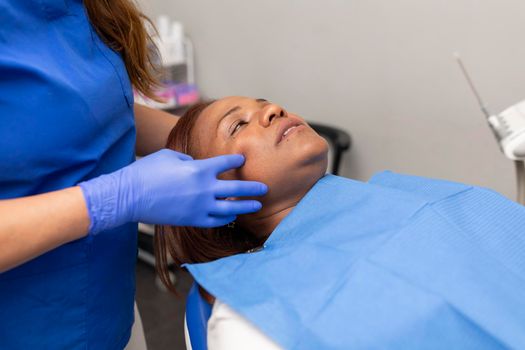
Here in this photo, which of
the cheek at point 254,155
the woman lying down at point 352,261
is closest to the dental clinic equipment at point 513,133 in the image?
the woman lying down at point 352,261

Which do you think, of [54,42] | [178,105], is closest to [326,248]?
[54,42]

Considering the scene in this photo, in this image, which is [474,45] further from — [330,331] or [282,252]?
[330,331]

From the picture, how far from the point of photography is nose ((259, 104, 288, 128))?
96cm

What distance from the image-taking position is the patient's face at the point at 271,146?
93 centimetres

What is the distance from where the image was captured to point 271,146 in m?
0.94

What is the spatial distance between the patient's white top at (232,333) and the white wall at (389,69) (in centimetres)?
116

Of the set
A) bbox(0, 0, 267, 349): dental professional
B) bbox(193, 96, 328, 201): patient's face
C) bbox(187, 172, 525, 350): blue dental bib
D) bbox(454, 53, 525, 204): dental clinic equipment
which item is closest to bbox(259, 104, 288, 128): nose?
bbox(193, 96, 328, 201): patient's face

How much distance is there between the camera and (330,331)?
64cm

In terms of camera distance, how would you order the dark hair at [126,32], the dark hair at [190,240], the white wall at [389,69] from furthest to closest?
1. the white wall at [389,69]
2. the dark hair at [190,240]
3. the dark hair at [126,32]

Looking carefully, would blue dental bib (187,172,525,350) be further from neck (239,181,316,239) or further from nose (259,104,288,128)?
nose (259,104,288,128)

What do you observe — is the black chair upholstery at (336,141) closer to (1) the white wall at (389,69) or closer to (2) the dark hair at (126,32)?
(1) the white wall at (389,69)

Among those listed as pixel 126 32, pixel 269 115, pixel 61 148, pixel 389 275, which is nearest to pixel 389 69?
pixel 269 115

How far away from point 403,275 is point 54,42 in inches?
26.6

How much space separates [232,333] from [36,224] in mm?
314
